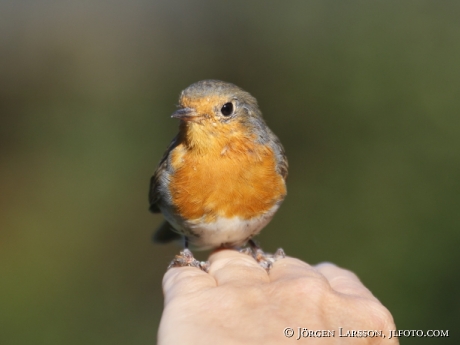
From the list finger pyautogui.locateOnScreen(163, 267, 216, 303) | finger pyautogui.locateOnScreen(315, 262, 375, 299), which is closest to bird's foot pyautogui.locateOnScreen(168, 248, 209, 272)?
finger pyautogui.locateOnScreen(163, 267, 216, 303)

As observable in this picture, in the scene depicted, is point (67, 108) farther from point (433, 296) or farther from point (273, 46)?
point (433, 296)

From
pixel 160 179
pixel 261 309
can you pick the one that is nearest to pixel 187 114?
pixel 160 179

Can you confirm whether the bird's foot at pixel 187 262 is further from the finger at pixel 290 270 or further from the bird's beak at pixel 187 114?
the bird's beak at pixel 187 114

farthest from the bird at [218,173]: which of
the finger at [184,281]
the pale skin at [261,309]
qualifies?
the pale skin at [261,309]

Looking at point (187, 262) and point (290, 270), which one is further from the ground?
point (187, 262)

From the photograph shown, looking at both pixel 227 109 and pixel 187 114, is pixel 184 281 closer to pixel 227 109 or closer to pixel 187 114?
pixel 187 114
